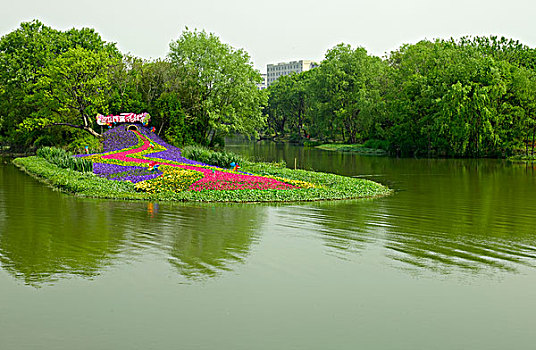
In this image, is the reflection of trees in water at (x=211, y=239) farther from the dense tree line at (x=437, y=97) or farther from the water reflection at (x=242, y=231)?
the dense tree line at (x=437, y=97)

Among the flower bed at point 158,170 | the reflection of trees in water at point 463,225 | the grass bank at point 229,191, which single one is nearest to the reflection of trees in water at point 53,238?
the grass bank at point 229,191

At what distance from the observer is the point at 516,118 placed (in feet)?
173

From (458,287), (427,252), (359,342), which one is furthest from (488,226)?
(359,342)

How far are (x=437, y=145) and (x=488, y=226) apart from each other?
40.9 metres

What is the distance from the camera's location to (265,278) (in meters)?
10.5

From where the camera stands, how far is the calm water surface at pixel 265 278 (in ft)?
25.7

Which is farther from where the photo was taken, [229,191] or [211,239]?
[229,191]

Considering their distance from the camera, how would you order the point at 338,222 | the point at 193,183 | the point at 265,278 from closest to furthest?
1. the point at 265,278
2. the point at 338,222
3. the point at 193,183

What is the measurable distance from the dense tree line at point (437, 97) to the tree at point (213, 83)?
178 inches

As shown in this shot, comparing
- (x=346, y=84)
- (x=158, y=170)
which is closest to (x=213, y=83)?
(x=158, y=170)

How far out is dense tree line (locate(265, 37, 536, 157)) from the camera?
5188cm

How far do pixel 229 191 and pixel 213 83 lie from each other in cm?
3252

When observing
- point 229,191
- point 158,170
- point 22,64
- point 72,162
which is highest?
point 22,64

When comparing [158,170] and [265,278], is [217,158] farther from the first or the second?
Result: [265,278]
